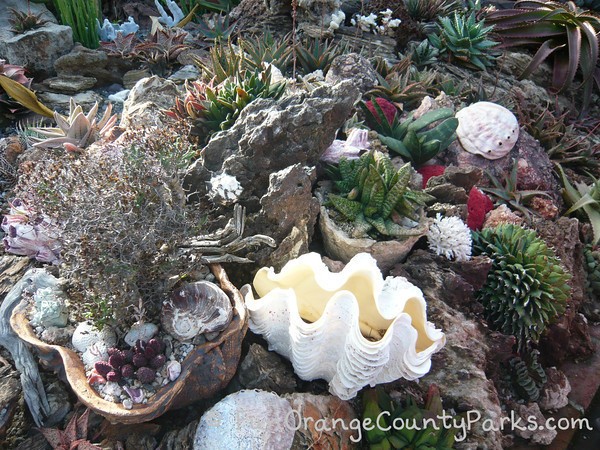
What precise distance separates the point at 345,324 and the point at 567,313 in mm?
1856

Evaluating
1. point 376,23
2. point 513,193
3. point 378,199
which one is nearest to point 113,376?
point 378,199

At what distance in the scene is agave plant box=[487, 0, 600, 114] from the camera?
5.12 meters

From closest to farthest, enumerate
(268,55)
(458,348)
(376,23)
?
(458,348) < (268,55) < (376,23)

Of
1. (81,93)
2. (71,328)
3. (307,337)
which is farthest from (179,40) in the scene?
(307,337)

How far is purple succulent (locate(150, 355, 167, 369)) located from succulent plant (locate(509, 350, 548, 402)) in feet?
6.71

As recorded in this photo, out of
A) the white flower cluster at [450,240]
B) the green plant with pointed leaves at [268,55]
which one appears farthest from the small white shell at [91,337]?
the green plant with pointed leaves at [268,55]

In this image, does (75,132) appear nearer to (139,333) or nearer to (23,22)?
(139,333)

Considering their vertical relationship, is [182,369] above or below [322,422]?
above

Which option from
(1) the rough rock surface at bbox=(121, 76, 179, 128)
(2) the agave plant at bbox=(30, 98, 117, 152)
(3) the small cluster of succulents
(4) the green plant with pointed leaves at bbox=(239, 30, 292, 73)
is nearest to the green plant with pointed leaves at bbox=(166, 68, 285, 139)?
(1) the rough rock surface at bbox=(121, 76, 179, 128)

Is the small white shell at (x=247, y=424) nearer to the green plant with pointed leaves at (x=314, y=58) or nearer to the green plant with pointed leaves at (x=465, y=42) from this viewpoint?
the green plant with pointed leaves at (x=314, y=58)

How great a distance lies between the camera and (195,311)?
2.00 meters

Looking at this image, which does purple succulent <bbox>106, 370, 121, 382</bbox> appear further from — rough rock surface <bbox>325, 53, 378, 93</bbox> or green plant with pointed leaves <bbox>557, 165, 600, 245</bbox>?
green plant with pointed leaves <bbox>557, 165, 600, 245</bbox>

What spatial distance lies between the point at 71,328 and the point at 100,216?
0.59 metres

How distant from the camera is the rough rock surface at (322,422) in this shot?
1978 millimetres
